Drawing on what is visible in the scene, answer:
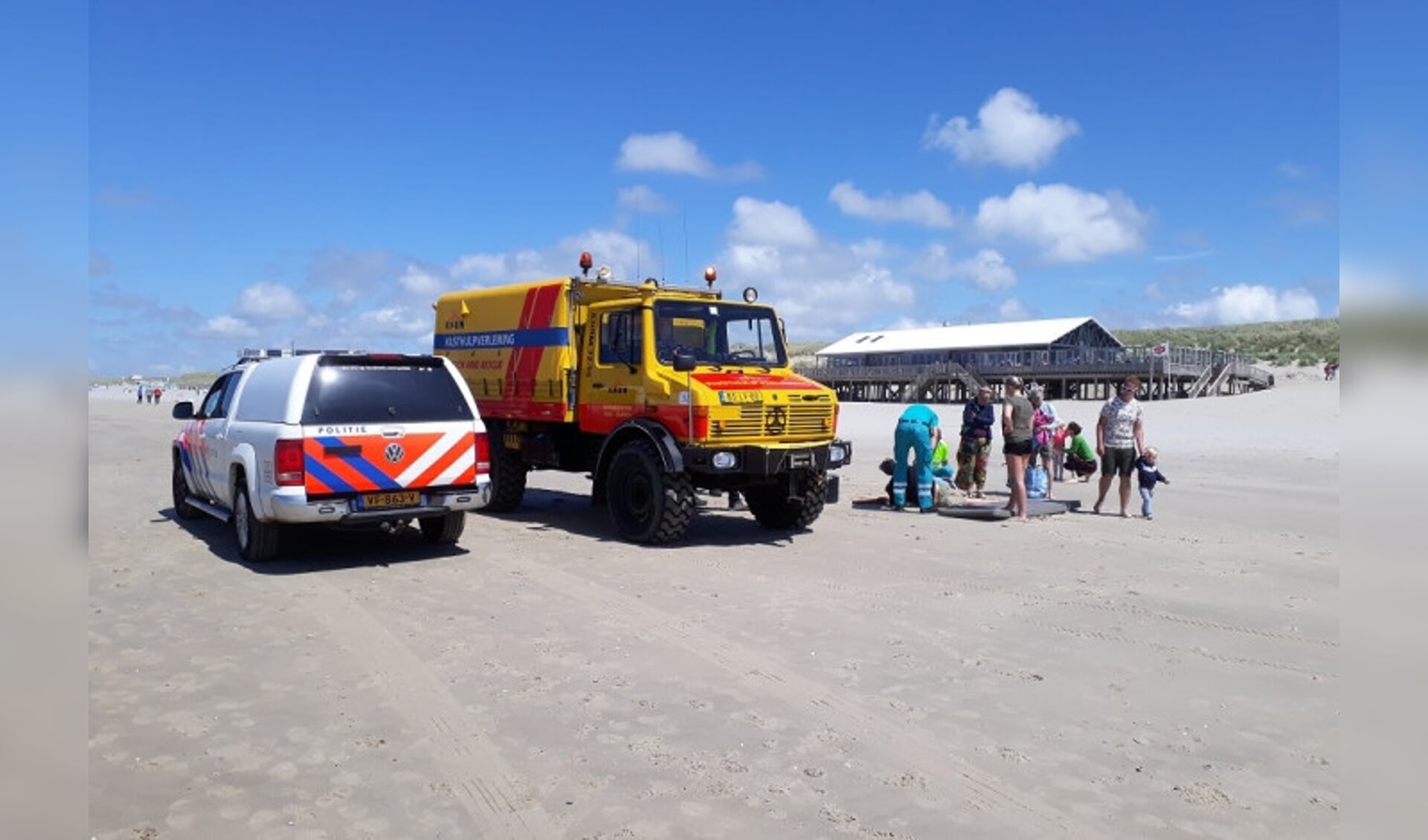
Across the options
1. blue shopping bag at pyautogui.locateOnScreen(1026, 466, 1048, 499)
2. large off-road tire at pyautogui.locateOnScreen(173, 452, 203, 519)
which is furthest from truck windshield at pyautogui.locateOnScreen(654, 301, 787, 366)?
large off-road tire at pyautogui.locateOnScreen(173, 452, 203, 519)

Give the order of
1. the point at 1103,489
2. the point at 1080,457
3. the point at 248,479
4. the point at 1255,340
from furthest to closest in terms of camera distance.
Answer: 1. the point at 1255,340
2. the point at 1080,457
3. the point at 1103,489
4. the point at 248,479

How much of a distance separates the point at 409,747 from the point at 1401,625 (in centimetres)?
407

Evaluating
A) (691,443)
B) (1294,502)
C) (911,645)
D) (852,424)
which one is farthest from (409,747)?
(852,424)

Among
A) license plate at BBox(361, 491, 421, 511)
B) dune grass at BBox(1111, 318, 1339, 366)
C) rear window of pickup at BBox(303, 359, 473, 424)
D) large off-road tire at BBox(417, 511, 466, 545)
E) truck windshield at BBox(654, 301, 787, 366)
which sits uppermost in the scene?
dune grass at BBox(1111, 318, 1339, 366)

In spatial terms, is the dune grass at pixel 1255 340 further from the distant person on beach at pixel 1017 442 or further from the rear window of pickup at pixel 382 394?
the rear window of pickup at pixel 382 394

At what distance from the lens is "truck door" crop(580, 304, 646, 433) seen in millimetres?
10312

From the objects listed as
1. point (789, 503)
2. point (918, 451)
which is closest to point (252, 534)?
point (789, 503)

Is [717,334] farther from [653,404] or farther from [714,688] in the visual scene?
[714,688]

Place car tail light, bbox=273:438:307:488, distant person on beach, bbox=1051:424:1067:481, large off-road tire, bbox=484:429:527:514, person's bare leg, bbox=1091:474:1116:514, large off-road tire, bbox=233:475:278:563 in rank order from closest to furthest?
car tail light, bbox=273:438:307:488, large off-road tire, bbox=233:475:278:563, person's bare leg, bbox=1091:474:1116:514, large off-road tire, bbox=484:429:527:514, distant person on beach, bbox=1051:424:1067:481

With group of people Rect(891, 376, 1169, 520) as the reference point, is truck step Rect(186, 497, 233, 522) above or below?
below

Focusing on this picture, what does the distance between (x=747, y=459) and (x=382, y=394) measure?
3515mm

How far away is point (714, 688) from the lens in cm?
536

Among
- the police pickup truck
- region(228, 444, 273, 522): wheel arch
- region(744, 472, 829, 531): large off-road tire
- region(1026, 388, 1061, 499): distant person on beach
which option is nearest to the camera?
the police pickup truck

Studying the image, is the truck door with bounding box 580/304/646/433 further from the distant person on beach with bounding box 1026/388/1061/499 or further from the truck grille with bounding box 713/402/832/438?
the distant person on beach with bounding box 1026/388/1061/499
